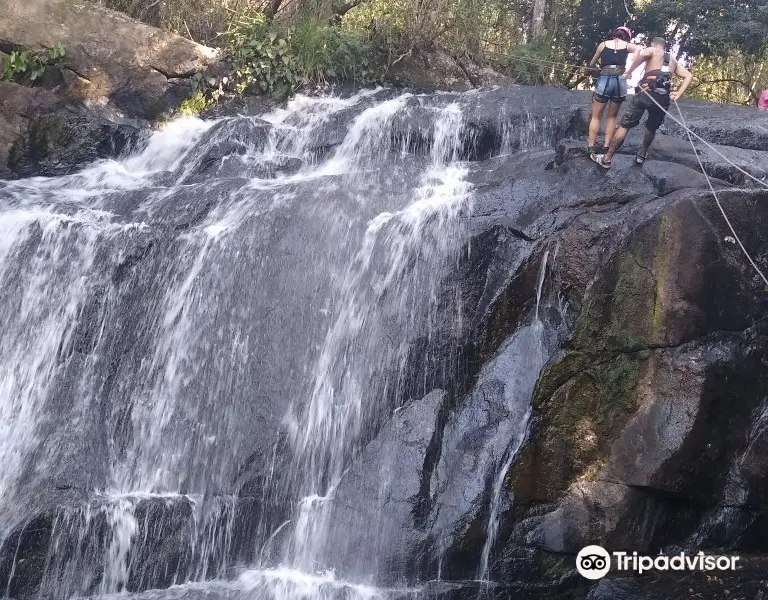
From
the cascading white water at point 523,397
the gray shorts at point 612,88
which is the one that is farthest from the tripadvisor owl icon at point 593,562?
the gray shorts at point 612,88

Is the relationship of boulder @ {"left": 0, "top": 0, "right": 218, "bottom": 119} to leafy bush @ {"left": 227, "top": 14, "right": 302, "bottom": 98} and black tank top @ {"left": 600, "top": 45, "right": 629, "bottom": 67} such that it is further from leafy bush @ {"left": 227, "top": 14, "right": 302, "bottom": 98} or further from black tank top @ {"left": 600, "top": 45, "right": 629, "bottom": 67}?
black tank top @ {"left": 600, "top": 45, "right": 629, "bottom": 67}

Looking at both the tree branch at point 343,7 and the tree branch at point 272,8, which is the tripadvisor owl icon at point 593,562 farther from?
the tree branch at point 272,8

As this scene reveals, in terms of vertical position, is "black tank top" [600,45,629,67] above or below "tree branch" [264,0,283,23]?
below

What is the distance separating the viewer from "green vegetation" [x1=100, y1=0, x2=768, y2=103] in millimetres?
12688

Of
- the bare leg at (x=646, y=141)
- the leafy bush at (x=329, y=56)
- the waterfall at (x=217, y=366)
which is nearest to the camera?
the waterfall at (x=217, y=366)

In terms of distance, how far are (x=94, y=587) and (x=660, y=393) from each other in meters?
4.59

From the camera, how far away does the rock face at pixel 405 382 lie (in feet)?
18.6

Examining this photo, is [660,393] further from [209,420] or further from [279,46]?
[279,46]

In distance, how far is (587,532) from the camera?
220 inches

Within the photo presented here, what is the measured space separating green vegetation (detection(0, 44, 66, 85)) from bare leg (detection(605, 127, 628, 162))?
8.42 metres

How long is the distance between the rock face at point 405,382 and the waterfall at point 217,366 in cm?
2

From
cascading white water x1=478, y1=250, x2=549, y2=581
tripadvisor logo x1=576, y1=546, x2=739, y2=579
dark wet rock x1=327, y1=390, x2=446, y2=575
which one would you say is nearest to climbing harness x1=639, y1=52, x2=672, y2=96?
A: cascading white water x1=478, y1=250, x2=549, y2=581

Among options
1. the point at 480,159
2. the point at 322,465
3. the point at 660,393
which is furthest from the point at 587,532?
the point at 480,159

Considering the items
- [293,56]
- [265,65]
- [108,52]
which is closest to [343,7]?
[293,56]
